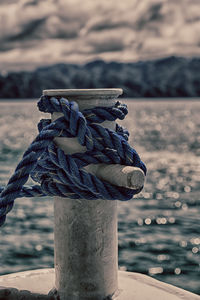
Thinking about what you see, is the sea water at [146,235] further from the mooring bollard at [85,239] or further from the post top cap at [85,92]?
the post top cap at [85,92]

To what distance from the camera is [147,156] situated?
98.5 feet

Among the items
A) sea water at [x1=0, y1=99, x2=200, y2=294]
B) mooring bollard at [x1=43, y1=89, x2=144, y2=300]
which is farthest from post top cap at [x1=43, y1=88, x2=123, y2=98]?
sea water at [x1=0, y1=99, x2=200, y2=294]

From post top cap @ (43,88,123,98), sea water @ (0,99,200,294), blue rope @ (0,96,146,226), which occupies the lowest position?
sea water @ (0,99,200,294)

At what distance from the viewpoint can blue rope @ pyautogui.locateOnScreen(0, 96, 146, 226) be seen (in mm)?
2406

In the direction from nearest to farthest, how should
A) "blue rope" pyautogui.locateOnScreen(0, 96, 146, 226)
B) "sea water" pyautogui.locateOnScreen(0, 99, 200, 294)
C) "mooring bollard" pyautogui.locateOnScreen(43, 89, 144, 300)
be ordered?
"blue rope" pyautogui.locateOnScreen(0, 96, 146, 226)
"mooring bollard" pyautogui.locateOnScreen(43, 89, 144, 300)
"sea water" pyautogui.locateOnScreen(0, 99, 200, 294)

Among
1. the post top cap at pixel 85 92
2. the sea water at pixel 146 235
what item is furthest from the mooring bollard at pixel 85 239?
the sea water at pixel 146 235

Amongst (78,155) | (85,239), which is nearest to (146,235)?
(85,239)

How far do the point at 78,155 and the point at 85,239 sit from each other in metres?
Answer: 0.50

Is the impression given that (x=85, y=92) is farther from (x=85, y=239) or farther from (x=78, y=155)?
(x=85, y=239)

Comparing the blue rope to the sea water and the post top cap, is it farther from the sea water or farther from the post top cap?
the sea water

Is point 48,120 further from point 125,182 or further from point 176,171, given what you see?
point 176,171

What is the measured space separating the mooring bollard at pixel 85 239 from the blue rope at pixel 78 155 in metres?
0.06

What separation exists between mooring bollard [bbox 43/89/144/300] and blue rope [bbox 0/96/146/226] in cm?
6

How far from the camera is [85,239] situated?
260 cm
